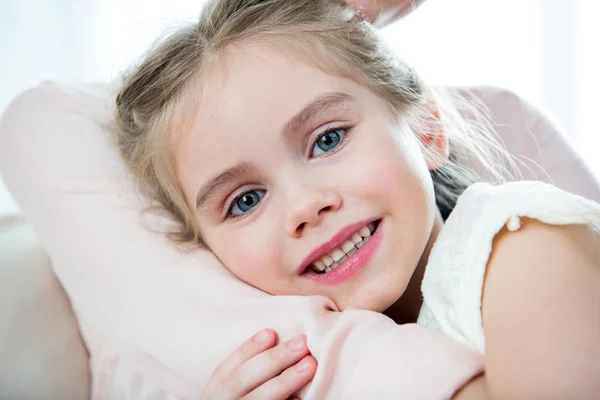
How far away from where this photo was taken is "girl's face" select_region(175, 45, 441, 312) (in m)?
0.75

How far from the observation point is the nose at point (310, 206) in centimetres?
73

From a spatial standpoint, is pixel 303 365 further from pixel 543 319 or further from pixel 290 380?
pixel 543 319

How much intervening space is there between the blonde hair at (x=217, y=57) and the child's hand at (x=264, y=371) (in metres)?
0.23

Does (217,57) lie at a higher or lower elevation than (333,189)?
higher

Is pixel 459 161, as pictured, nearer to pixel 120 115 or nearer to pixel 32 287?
pixel 120 115

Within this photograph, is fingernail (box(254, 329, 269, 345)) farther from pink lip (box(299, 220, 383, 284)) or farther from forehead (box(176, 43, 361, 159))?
forehead (box(176, 43, 361, 159))

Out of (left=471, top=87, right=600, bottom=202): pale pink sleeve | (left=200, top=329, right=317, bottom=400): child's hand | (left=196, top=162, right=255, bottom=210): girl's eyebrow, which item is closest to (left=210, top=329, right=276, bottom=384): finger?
(left=200, top=329, right=317, bottom=400): child's hand

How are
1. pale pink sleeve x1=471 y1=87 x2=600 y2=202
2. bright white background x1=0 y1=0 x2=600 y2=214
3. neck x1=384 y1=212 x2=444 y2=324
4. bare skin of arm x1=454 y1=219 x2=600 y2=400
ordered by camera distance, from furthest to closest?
bright white background x1=0 y1=0 x2=600 y2=214 < pale pink sleeve x1=471 y1=87 x2=600 y2=202 < neck x1=384 y1=212 x2=444 y2=324 < bare skin of arm x1=454 y1=219 x2=600 y2=400

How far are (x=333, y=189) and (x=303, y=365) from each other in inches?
8.4

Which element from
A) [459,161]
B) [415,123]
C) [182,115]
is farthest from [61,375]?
[459,161]

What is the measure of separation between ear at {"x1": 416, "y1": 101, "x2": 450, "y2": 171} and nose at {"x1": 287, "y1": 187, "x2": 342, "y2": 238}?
0.22 metres

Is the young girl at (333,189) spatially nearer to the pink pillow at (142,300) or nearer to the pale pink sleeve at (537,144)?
the pink pillow at (142,300)

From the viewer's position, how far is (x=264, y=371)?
0.67 m

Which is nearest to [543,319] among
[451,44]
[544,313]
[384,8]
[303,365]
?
[544,313]
